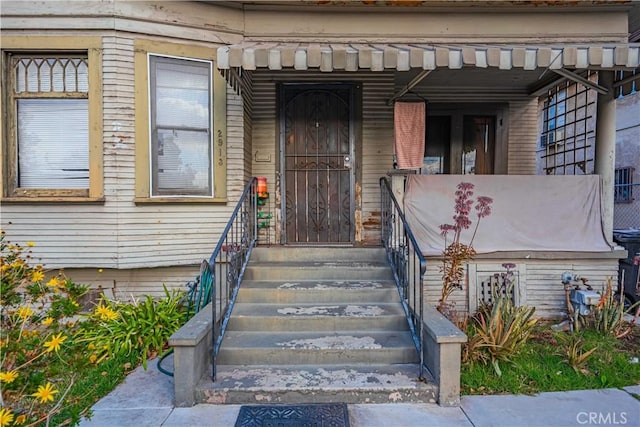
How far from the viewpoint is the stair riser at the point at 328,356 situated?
3566mm

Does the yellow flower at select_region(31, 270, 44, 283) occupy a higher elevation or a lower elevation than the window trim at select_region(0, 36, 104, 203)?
lower

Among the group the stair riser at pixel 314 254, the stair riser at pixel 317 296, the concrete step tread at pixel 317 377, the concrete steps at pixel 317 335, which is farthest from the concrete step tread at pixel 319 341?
the stair riser at pixel 314 254

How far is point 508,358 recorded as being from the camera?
3793 millimetres

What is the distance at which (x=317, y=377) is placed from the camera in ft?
10.9

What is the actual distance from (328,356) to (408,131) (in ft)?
10.3

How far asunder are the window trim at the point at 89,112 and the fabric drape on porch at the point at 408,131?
3.73 meters

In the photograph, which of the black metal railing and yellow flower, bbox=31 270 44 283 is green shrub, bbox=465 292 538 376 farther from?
yellow flower, bbox=31 270 44 283

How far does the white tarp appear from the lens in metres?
5.01

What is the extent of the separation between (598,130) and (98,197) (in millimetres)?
6510

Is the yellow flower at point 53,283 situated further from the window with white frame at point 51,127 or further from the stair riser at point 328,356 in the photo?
the window with white frame at point 51,127

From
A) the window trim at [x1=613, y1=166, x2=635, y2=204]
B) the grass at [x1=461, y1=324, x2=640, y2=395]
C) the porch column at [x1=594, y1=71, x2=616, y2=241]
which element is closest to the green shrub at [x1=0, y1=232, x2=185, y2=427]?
the grass at [x1=461, y1=324, x2=640, y2=395]

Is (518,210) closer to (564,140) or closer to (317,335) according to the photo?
(317,335)

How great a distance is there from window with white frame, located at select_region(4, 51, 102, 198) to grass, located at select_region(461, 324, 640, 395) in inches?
184

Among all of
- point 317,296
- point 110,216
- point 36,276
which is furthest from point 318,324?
point 110,216
